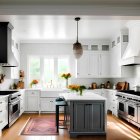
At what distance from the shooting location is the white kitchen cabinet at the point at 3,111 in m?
5.28

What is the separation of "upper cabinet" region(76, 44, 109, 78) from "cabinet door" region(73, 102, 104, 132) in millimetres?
4043

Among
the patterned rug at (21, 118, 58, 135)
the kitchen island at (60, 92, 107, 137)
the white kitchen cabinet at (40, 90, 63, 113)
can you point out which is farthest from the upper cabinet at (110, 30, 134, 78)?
the patterned rug at (21, 118, 58, 135)

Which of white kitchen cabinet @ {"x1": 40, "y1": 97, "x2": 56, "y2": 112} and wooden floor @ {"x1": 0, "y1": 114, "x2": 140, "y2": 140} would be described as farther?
white kitchen cabinet @ {"x1": 40, "y1": 97, "x2": 56, "y2": 112}

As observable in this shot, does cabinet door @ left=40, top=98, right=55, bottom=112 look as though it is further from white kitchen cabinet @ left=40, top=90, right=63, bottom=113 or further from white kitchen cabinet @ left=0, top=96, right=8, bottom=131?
white kitchen cabinet @ left=0, top=96, right=8, bottom=131

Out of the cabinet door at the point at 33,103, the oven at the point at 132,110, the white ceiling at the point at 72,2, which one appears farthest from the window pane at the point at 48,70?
the white ceiling at the point at 72,2

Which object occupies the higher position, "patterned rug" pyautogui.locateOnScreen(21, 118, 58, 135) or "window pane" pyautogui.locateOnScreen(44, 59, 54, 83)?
"window pane" pyautogui.locateOnScreen(44, 59, 54, 83)

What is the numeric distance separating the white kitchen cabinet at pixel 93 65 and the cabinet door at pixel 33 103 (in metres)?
1.91

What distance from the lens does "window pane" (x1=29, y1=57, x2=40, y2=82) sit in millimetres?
9336

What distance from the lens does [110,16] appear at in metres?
4.47

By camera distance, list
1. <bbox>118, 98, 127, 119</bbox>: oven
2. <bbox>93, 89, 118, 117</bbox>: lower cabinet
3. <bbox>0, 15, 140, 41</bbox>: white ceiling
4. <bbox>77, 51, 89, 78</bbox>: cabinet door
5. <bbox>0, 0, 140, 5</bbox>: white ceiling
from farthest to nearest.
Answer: <bbox>77, 51, 89, 78</bbox>: cabinet door → <bbox>93, 89, 118, 117</bbox>: lower cabinet → <bbox>118, 98, 127, 119</bbox>: oven → <bbox>0, 15, 140, 41</bbox>: white ceiling → <bbox>0, 0, 140, 5</bbox>: white ceiling

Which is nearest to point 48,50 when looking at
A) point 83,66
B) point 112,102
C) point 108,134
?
point 83,66

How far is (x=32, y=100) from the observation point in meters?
8.55

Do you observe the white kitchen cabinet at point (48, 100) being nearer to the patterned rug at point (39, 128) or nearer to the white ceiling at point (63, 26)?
the patterned rug at point (39, 128)

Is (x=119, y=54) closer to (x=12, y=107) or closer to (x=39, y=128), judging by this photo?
(x=39, y=128)
